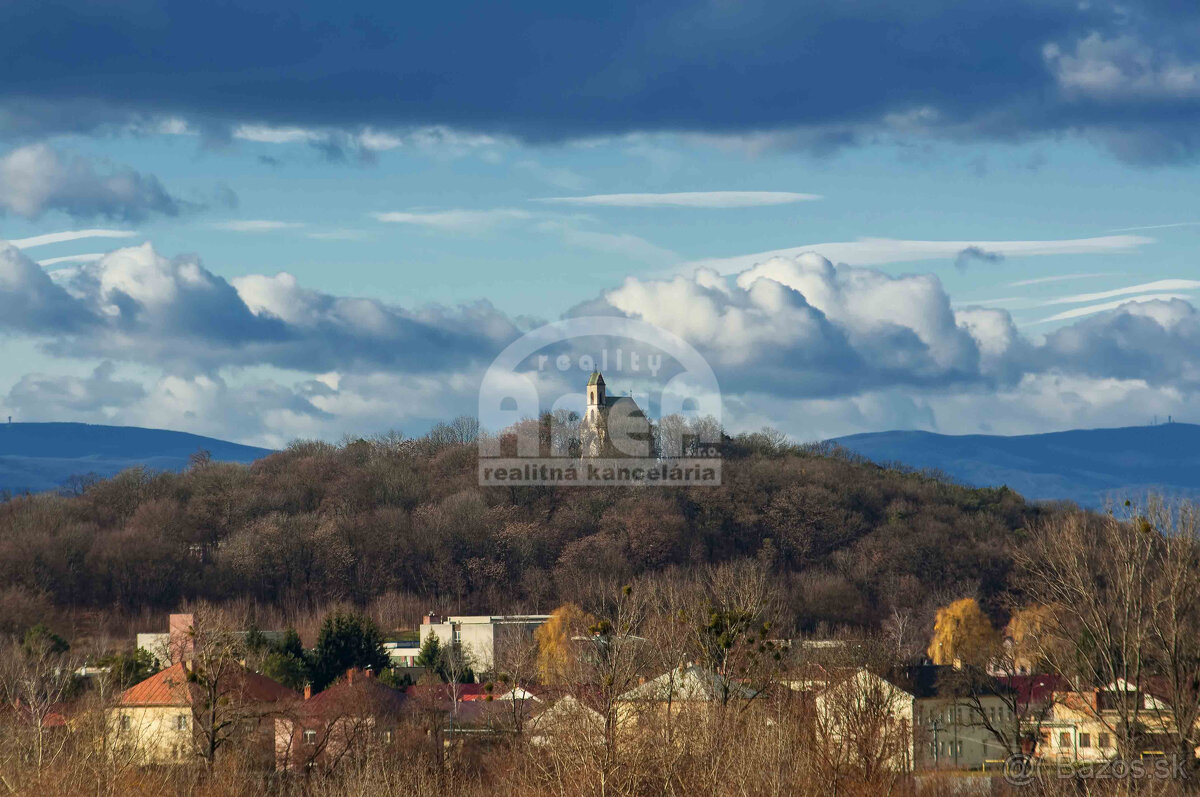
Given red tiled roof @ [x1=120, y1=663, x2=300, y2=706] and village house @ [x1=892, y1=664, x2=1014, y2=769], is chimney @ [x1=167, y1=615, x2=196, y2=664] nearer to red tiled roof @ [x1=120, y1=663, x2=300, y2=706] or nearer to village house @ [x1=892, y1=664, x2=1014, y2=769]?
red tiled roof @ [x1=120, y1=663, x2=300, y2=706]

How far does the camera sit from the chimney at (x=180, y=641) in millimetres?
63806

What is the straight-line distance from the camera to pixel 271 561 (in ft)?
356

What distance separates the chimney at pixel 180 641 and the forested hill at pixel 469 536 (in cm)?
1699

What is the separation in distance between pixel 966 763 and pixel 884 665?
5609 millimetres

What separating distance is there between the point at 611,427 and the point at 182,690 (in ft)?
300

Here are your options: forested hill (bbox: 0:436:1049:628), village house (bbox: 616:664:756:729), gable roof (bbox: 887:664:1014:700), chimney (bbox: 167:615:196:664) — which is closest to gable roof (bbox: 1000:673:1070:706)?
gable roof (bbox: 887:664:1014:700)

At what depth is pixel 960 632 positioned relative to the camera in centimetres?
8781

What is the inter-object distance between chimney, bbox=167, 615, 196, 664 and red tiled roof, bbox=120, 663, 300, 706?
1.66m

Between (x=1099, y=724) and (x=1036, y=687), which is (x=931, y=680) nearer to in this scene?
(x=1036, y=687)

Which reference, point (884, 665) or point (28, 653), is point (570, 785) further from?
point (28, 653)

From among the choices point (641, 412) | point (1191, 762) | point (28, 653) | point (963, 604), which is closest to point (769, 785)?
point (1191, 762)

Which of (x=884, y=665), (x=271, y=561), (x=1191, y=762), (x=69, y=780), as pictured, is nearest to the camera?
(x=69, y=780)

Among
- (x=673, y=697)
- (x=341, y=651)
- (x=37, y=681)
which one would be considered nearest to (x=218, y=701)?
(x=673, y=697)

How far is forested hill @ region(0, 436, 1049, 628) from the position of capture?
105938 mm
